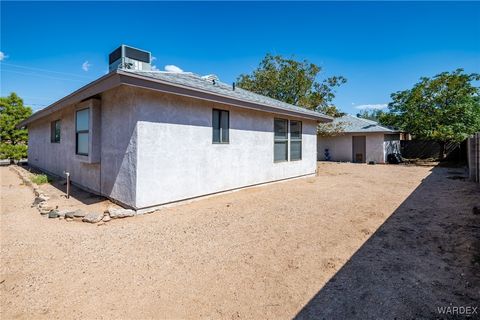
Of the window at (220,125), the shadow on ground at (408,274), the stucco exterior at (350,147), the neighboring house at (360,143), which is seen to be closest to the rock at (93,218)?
the window at (220,125)

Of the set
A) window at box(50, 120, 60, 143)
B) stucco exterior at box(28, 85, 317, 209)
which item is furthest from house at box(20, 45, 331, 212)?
window at box(50, 120, 60, 143)

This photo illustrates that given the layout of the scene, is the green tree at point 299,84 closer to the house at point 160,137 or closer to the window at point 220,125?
the house at point 160,137

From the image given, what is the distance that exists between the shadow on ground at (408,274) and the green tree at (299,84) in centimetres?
1582

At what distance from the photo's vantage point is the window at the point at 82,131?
258 inches

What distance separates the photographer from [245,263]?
127 inches

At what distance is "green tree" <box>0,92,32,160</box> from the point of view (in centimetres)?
1609

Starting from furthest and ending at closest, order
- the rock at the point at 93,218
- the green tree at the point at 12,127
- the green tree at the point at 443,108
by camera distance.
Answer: the green tree at the point at 443,108 → the green tree at the point at 12,127 → the rock at the point at 93,218

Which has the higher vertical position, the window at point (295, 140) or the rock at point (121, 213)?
the window at point (295, 140)

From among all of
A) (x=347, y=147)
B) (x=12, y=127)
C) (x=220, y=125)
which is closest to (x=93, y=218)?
(x=220, y=125)

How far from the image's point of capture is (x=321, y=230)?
14.4ft

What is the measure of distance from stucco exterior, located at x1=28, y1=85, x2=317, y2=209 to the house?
2 cm

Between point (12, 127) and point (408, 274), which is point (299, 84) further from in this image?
point (12, 127)

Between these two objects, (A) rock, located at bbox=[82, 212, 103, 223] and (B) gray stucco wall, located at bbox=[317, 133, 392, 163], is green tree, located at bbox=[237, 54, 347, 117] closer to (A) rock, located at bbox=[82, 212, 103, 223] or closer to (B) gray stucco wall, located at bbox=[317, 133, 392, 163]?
(B) gray stucco wall, located at bbox=[317, 133, 392, 163]

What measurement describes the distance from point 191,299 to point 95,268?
5.05 feet
